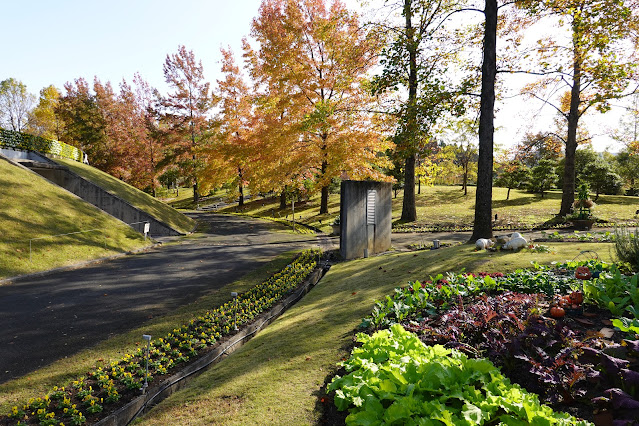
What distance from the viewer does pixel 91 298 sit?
352 inches

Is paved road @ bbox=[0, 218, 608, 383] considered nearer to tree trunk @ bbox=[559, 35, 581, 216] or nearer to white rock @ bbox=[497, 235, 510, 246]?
white rock @ bbox=[497, 235, 510, 246]

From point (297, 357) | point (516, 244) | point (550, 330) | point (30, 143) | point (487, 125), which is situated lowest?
point (297, 357)

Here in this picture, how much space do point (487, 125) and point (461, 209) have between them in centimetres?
1827

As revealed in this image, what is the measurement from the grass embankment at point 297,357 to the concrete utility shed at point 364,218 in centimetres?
381

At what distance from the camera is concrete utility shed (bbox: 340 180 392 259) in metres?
12.8

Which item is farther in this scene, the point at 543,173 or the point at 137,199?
the point at 543,173

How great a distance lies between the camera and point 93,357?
5.81 m

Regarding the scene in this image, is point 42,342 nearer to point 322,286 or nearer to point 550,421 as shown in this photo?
point 322,286

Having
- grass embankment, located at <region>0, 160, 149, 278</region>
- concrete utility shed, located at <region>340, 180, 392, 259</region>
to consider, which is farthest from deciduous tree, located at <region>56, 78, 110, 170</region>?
concrete utility shed, located at <region>340, 180, 392, 259</region>

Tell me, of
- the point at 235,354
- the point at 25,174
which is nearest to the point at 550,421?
the point at 235,354

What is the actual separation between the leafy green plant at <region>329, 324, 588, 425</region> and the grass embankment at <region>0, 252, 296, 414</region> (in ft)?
14.5

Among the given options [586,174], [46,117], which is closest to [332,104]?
[586,174]

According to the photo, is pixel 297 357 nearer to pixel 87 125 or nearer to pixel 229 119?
pixel 229 119

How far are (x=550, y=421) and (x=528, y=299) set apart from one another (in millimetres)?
2402
